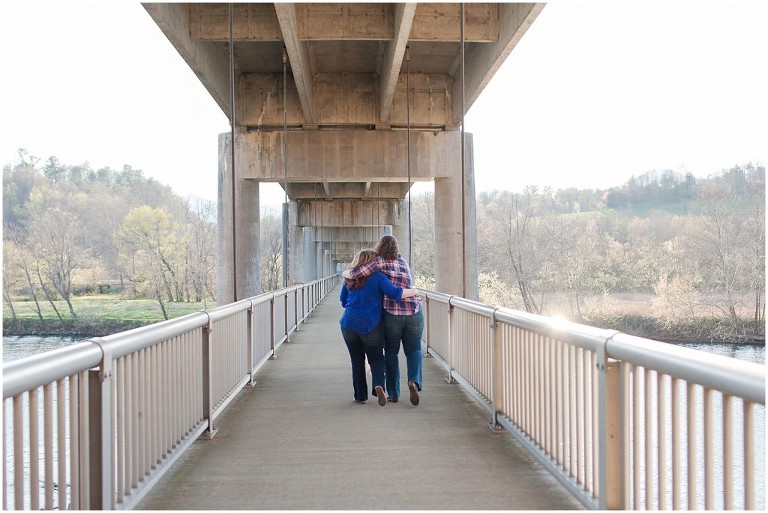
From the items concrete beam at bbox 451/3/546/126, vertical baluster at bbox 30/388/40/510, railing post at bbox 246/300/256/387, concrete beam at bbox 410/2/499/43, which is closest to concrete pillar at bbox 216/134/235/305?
concrete beam at bbox 451/3/546/126

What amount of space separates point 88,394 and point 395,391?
12.4ft

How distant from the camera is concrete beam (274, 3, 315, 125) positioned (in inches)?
400

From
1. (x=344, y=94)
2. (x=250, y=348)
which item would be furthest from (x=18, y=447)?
(x=344, y=94)

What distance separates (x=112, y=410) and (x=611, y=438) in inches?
92.3

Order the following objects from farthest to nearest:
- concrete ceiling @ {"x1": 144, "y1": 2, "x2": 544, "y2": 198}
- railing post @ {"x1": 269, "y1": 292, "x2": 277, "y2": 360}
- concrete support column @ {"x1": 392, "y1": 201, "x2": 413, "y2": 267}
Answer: concrete support column @ {"x1": 392, "y1": 201, "x2": 413, "y2": 267} < concrete ceiling @ {"x1": 144, "y1": 2, "x2": 544, "y2": 198} < railing post @ {"x1": 269, "y1": 292, "x2": 277, "y2": 360}

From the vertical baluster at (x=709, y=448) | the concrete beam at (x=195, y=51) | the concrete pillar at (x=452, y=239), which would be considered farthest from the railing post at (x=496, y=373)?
the concrete pillar at (x=452, y=239)

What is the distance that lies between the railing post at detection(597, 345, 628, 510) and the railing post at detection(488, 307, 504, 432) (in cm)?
208

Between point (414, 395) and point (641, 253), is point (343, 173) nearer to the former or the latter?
point (414, 395)

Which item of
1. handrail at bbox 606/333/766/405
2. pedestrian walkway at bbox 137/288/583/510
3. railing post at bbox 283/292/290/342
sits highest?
handrail at bbox 606/333/766/405

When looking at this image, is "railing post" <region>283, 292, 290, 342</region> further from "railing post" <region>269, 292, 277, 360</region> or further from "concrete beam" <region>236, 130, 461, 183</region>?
"concrete beam" <region>236, 130, 461, 183</region>

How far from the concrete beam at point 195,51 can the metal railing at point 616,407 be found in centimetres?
803

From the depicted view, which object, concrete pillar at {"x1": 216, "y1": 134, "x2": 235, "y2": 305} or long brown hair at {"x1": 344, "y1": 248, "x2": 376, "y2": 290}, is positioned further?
concrete pillar at {"x1": 216, "y1": 134, "x2": 235, "y2": 305}

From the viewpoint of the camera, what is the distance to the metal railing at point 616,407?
2.28 metres

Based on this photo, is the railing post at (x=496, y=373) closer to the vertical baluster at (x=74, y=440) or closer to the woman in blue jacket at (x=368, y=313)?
the woman in blue jacket at (x=368, y=313)
